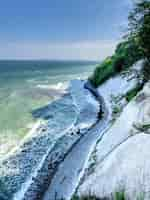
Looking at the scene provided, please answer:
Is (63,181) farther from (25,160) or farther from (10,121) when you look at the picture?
(10,121)

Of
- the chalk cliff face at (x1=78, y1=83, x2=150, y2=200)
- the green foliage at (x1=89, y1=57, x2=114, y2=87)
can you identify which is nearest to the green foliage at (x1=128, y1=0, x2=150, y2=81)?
the chalk cliff face at (x1=78, y1=83, x2=150, y2=200)

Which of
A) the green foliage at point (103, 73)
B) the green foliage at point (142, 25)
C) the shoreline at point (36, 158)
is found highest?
the green foliage at point (142, 25)

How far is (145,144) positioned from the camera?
783 centimetres

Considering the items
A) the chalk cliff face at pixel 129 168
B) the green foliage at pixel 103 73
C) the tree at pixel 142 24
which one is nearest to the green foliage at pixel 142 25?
the tree at pixel 142 24

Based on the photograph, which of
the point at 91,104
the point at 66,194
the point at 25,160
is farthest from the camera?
the point at 91,104

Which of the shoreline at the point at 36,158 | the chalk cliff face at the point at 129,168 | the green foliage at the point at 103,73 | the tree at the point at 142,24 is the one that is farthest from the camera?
the green foliage at the point at 103,73

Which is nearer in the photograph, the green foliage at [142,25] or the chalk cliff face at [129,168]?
the chalk cliff face at [129,168]

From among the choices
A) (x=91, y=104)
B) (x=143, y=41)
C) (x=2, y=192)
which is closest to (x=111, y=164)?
(x=2, y=192)

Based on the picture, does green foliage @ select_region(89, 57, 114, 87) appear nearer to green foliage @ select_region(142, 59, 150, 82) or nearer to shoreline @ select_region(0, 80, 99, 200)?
green foliage @ select_region(142, 59, 150, 82)

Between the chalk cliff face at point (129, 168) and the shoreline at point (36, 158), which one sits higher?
the chalk cliff face at point (129, 168)

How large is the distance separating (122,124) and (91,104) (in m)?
14.9

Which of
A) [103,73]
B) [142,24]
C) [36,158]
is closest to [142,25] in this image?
[142,24]

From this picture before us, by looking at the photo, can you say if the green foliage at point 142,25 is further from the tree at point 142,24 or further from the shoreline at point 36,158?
the shoreline at point 36,158

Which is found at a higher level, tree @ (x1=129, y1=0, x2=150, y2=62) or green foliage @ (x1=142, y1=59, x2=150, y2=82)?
tree @ (x1=129, y1=0, x2=150, y2=62)
